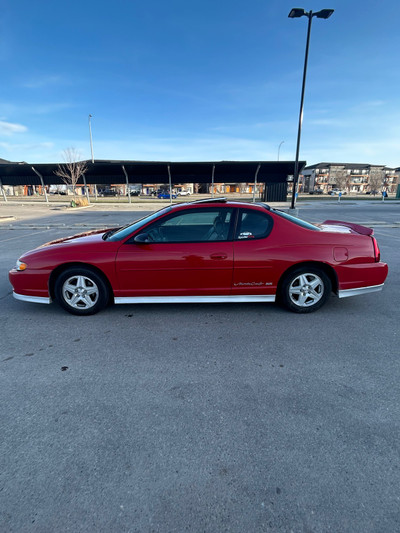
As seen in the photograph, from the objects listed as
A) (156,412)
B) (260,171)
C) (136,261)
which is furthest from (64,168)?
(156,412)

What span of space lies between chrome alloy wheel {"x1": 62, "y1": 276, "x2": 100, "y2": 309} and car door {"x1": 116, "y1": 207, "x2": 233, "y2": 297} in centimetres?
38

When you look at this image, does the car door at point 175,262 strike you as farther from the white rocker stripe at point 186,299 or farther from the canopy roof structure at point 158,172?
the canopy roof structure at point 158,172

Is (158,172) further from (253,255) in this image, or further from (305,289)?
(305,289)

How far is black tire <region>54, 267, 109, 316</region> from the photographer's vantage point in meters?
3.63

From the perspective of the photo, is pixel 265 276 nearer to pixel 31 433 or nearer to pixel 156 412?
pixel 156 412

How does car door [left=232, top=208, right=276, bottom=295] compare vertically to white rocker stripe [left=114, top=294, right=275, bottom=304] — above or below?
above

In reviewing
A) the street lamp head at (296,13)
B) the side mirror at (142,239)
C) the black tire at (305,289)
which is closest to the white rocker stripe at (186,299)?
the black tire at (305,289)

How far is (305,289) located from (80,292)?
9.99 ft

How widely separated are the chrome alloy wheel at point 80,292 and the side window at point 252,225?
6.75 feet

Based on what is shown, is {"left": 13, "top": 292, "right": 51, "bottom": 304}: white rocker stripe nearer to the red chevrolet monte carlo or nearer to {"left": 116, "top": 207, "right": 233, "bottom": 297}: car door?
the red chevrolet monte carlo

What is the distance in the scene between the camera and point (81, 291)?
368 cm

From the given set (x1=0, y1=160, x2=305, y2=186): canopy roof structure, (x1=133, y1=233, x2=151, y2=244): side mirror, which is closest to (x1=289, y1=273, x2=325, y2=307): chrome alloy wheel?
(x1=133, y1=233, x2=151, y2=244): side mirror

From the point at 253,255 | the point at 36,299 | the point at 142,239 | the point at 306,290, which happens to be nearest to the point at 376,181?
the point at 306,290

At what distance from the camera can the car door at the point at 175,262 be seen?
3.55m
